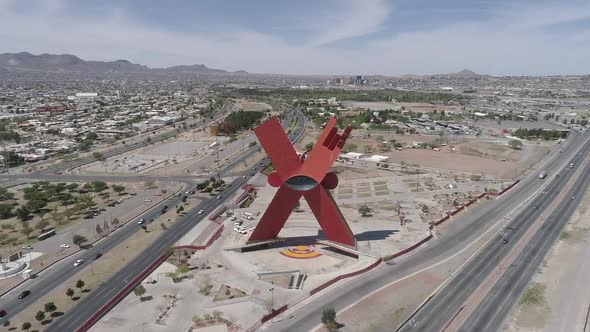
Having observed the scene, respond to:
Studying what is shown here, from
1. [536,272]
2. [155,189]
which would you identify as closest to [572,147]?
[536,272]

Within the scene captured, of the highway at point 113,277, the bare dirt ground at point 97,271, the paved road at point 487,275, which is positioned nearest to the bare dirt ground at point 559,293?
the paved road at point 487,275

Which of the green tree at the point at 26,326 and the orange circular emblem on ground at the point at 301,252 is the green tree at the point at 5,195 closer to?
the green tree at the point at 26,326

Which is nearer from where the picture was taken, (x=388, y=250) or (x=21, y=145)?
(x=388, y=250)

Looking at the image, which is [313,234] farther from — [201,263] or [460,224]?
[460,224]

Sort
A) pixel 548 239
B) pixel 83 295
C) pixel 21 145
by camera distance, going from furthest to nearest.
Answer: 1. pixel 21 145
2. pixel 548 239
3. pixel 83 295

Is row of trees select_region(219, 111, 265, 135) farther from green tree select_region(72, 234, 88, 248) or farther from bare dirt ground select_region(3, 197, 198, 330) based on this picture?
green tree select_region(72, 234, 88, 248)
